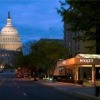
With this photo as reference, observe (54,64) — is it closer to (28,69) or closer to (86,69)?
(86,69)

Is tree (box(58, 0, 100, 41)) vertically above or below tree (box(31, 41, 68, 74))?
below

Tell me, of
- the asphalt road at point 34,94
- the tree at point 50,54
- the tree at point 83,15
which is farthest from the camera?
the tree at point 50,54

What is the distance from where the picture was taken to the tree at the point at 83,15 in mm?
21641

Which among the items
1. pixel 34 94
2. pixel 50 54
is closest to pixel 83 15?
pixel 34 94

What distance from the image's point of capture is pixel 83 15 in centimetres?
2273

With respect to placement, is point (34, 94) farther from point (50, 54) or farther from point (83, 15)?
point (50, 54)

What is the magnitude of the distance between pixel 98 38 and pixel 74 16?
1.98 meters

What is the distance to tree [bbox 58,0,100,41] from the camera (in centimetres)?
2164

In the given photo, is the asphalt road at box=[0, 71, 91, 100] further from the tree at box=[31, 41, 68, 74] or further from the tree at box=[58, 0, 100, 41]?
the tree at box=[31, 41, 68, 74]

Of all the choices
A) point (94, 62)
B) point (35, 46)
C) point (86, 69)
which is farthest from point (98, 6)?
point (35, 46)

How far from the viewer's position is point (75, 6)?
22.6 meters

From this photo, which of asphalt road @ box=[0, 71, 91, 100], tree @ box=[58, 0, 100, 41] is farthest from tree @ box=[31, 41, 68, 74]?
tree @ box=[58, 0, 100, 41]

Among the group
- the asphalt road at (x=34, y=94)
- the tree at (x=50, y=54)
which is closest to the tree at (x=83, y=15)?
the asphalt road at (x=34, y=94)

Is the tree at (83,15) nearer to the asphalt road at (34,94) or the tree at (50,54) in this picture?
the asphalt road at (34,94)
